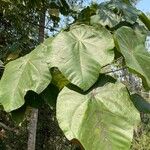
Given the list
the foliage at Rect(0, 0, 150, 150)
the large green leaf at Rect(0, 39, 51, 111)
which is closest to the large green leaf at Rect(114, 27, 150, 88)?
the foliage at Rect(0, 0, 150, 150)

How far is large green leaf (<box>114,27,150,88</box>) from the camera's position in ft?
2.65

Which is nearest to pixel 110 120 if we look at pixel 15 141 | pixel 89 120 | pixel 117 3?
pixel 89 120

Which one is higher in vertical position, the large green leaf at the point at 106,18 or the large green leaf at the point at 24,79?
the large green leaf at the point at 106,18

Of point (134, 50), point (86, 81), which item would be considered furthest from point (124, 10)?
point (86, 81)

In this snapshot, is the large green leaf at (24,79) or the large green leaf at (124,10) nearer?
the large green leaf at (24,79)

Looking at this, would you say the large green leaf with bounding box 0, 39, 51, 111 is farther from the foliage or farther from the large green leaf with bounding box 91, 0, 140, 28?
the large green leaf with bounding box 91, 0, 140, 28

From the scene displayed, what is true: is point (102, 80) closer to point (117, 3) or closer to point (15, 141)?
point (117, 3)

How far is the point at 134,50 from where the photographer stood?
872 mm

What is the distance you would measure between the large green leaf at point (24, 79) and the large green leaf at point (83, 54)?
1.4 inches

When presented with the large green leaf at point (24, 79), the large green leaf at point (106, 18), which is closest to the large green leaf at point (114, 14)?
the large green leaf at point (106, 18)

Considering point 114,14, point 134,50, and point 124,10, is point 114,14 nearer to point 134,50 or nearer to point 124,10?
point 124,10

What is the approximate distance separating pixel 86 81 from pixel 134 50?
0.48ft

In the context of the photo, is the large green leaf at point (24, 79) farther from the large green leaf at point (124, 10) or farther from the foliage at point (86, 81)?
the large green leaf at point (124, 10)

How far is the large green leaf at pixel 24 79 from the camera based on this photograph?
2.72 feet
